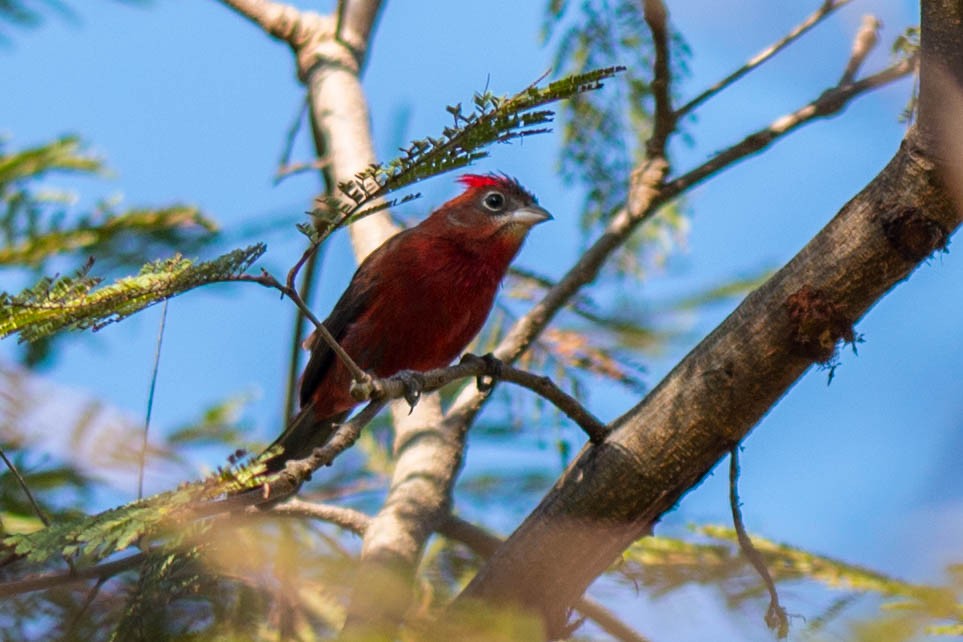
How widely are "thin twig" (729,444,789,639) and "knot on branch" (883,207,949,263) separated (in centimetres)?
70

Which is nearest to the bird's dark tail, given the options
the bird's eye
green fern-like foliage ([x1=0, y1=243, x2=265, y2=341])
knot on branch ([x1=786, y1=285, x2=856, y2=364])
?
the bird's eye

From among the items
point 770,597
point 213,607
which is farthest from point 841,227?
point 213,607

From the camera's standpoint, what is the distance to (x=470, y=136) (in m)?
2.35

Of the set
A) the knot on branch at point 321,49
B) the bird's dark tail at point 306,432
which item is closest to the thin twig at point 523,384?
the bird's dark tail at point 306,432

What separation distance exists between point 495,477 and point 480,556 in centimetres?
75

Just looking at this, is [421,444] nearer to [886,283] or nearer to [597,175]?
[597,175]

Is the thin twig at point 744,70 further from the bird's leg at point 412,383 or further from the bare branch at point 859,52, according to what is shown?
the bird's leg at point 412,383

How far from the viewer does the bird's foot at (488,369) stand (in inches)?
145

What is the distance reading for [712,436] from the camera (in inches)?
122

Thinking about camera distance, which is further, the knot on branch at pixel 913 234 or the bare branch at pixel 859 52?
the bare branch at pixel 859 52

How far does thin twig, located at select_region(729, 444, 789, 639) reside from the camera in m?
2.54

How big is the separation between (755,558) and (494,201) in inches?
117

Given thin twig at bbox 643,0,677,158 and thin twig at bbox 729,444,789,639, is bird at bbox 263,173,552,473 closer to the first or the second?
thin twig at bbox 643,0,677,158

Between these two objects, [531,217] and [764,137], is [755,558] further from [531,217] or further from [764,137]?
[531,217]
